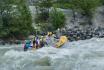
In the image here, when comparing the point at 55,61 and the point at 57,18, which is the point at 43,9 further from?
the point at 55,61

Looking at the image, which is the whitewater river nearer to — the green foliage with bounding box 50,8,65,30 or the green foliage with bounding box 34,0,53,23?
the green foliage with bounding box 50,8,65,30

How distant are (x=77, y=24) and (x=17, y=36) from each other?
408 inches

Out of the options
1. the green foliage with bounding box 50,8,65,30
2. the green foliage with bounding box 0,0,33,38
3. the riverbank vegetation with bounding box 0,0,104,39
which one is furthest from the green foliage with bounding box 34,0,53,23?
the green foliage with bounding box 0,0,33,38

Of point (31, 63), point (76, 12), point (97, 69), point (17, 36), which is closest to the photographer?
point (97, 69)

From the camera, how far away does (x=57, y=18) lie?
52.9 metres

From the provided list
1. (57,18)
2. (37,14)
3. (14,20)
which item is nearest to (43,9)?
(37,14)

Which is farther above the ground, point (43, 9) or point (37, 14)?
point (43, 9)

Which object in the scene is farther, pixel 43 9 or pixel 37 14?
pixel 43 9

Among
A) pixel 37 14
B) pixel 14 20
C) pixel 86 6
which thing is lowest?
pixel 37 14

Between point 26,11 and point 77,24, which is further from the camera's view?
point 77,24

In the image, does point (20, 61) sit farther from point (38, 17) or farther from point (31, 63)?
point (38, 17)

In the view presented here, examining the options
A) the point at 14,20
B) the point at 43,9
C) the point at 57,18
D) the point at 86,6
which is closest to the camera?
the point at 14,20

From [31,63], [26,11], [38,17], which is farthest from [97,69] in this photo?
[38,17]

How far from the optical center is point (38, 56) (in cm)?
2722
